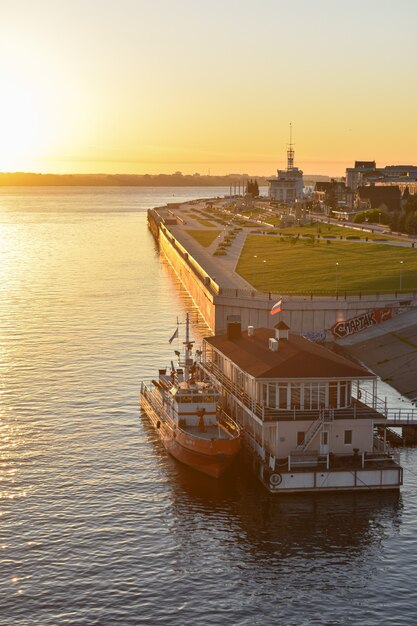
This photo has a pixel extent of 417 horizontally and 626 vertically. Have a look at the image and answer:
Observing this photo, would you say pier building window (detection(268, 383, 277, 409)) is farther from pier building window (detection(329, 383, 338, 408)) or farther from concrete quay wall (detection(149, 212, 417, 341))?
concrete quay wall (detection(149, 212, 417, 341))

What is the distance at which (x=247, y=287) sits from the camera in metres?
125

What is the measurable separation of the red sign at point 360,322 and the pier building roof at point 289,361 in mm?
34395

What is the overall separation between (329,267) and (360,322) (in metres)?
41.4

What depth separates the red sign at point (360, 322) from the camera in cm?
10281

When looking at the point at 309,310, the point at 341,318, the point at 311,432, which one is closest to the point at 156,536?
the point at 311,432

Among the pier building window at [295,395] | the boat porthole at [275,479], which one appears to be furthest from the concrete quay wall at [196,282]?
the boat porthole at [275,479]

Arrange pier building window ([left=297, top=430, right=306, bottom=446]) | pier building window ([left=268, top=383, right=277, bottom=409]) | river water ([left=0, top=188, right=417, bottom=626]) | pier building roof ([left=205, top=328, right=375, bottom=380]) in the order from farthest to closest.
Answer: pier building window ([left=268, top=383, right=277, bottom=409]) → pier building roof ([left=205, top=328, right=375, bottom=380]) → pier building window ([left=297, top=430, right=306, bottom=446]) → river water ([left=0, top=188, right=417, bottom=626])

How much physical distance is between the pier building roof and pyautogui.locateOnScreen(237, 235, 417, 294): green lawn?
50.8 metres

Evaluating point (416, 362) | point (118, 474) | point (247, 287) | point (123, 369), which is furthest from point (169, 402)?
point (247, 287)

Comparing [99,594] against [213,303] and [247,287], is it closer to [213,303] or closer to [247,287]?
[213,303]

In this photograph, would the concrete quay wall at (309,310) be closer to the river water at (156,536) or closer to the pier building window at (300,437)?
the river water at (156,536)

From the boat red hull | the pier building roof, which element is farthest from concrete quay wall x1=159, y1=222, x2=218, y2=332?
the boat red hull

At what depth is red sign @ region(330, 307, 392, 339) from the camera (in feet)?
337

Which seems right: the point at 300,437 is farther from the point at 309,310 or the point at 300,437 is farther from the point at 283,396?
the point at 309,310
